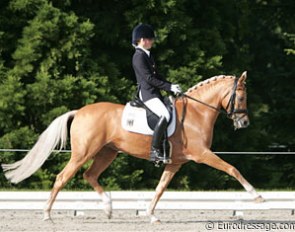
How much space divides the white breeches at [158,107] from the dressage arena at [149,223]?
1.31 meters

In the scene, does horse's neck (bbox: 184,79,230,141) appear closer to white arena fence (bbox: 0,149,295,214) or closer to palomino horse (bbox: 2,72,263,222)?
palomino horse (bbox: 2,72,263,222)

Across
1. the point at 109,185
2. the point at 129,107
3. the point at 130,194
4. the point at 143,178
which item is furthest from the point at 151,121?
the point at 143,178

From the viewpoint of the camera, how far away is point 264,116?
1789 cm

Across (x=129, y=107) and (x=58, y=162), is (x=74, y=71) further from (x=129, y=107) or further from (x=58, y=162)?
(x=129, y=107)

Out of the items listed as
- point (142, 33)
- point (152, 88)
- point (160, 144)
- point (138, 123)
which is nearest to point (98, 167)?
point (138, 123)

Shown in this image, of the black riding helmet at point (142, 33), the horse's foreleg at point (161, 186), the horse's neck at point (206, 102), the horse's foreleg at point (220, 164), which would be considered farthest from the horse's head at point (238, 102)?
the black riding helmet at point (142, 33)

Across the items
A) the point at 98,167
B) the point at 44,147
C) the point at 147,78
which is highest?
the point at 147,78

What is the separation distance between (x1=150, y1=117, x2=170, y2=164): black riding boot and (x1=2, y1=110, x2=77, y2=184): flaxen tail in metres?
1.18

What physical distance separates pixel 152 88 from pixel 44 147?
1.62 m

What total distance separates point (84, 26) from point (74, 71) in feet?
3.80

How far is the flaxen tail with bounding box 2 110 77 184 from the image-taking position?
9.36 metres

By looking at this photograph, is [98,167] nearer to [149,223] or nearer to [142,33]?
[149,223]

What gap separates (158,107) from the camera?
8.90m

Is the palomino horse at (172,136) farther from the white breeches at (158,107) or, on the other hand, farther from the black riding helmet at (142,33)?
the black riding helmet at (142,33)
